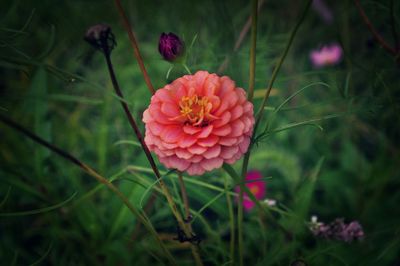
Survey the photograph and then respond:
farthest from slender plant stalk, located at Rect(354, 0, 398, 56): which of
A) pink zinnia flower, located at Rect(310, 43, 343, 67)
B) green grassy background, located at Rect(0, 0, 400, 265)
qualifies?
pink zinnia flower, located at Rect(310, 43, 343, 67)

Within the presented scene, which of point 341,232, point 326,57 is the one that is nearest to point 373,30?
point 341,232

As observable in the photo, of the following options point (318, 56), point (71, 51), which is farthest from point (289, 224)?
point (71, 51)

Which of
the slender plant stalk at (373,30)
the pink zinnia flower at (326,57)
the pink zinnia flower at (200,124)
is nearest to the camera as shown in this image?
the pink zinnia flower at (200,124)

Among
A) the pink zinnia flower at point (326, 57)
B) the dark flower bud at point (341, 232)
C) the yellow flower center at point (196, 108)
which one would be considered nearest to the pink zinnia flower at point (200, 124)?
the yellow flower center at point (196, 108)

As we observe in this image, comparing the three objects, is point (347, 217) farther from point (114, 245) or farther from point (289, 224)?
point (114, 245)

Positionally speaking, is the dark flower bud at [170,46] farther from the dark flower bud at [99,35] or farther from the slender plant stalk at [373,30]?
the slender plant stalk at [373,30]

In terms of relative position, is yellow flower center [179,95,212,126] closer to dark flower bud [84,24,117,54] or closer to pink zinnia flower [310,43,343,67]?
dark flower bud [84,24,117,54]
